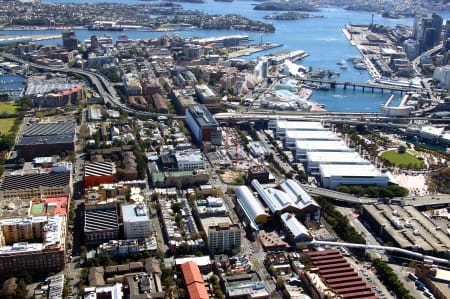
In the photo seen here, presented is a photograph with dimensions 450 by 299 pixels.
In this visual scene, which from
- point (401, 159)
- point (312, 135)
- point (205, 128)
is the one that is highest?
point (205, 128)

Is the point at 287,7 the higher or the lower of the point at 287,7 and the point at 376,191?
the higher

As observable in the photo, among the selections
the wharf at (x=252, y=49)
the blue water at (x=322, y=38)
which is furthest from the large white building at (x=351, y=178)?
the wharf at (x=252, y=49)

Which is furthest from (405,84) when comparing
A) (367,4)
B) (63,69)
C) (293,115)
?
(367,4)

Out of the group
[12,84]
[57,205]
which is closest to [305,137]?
[57,205]

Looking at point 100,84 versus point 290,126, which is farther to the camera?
point 100,84

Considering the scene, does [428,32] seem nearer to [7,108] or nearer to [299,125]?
[299,125]

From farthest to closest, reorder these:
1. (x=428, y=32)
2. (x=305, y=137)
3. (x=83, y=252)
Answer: (x=428, y=32), (x=305, y=137), (x=83, y=252)

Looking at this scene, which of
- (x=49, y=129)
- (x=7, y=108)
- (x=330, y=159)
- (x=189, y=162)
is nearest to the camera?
(x=189, y=162)
